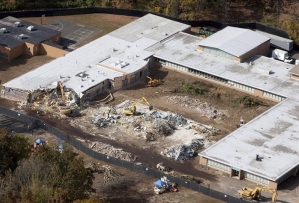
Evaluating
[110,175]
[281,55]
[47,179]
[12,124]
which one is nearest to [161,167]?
[110,175]

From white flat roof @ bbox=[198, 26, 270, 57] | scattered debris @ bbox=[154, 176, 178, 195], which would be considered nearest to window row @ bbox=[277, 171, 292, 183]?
scattered debris @ bbox=[154, 176, 178, 195]

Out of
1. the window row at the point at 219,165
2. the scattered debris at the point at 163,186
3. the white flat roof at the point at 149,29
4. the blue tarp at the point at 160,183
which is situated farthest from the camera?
the white flat roof at the point at 149,29


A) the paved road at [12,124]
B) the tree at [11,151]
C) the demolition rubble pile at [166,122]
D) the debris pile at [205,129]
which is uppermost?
the tree at [11,151]

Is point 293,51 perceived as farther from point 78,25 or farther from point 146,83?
point 78,25

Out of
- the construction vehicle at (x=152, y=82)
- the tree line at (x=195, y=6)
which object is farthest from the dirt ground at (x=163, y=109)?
the tree line at (x=195, y=6)

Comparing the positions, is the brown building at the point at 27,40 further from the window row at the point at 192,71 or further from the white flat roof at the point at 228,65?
the window row at the point at 192,71
